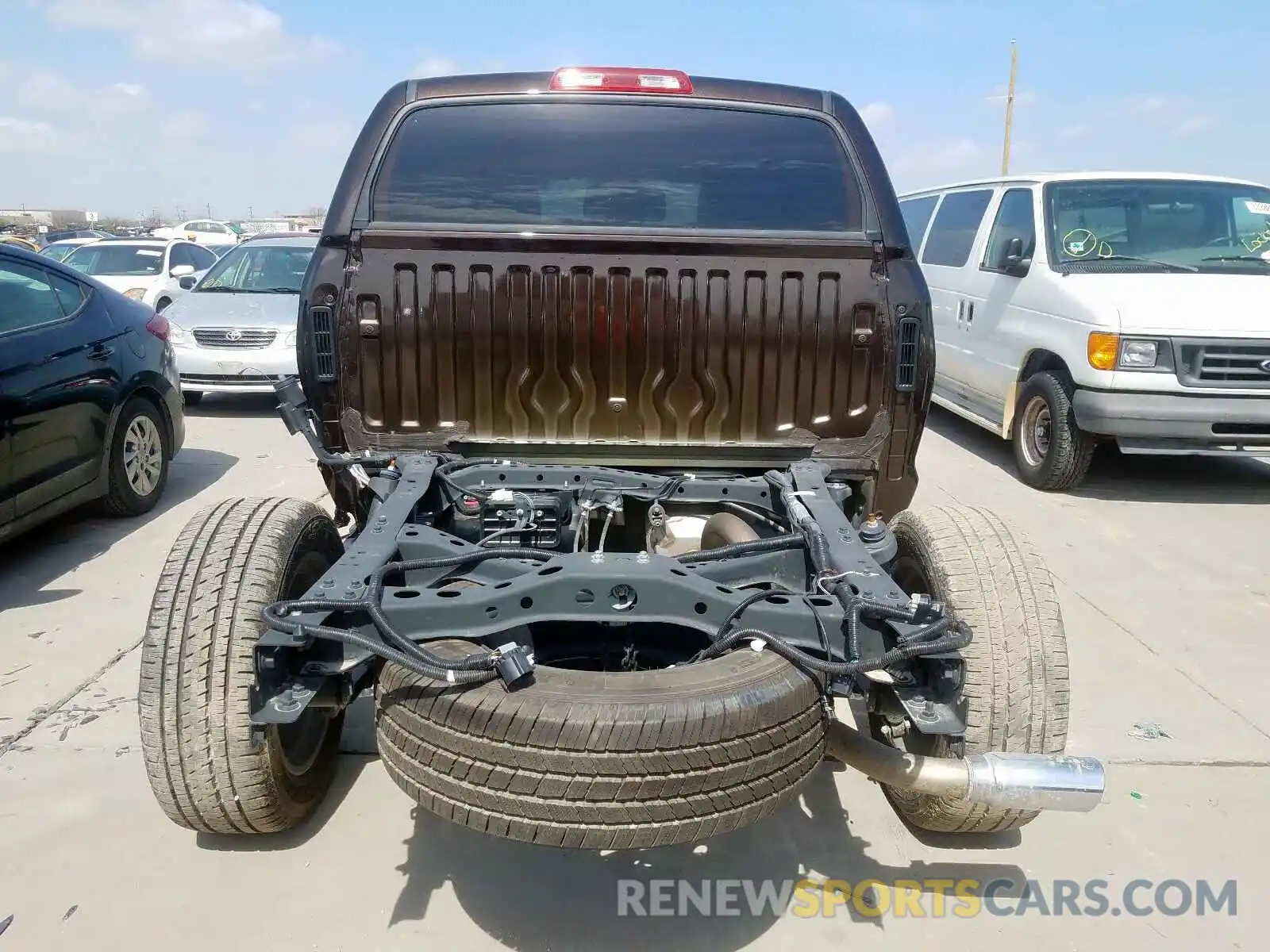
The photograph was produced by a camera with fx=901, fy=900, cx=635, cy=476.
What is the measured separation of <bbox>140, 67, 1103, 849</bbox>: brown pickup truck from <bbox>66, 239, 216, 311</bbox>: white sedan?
1044cm

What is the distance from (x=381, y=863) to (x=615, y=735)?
117cm

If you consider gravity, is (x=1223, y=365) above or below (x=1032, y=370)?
above

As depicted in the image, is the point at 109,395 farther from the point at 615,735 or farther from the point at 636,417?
the point at 615,735

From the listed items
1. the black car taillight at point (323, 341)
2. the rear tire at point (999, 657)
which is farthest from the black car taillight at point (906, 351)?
the black car taillight at point (323, 341)

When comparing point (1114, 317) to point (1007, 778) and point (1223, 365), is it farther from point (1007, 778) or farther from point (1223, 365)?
point (1007, 778)

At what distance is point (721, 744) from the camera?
1.79 meters

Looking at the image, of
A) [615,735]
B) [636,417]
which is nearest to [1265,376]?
[636,417]

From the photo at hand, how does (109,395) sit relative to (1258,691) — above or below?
above

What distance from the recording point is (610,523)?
2922mm

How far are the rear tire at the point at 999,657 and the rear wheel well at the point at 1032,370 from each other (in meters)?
4.09

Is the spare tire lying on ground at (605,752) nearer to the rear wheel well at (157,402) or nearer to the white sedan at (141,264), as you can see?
the rear wheel well at (157,402)

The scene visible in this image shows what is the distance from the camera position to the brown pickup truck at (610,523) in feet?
6.09

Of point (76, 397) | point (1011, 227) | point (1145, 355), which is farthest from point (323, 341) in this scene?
point (1011, 227)

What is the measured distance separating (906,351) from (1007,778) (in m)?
1.45
